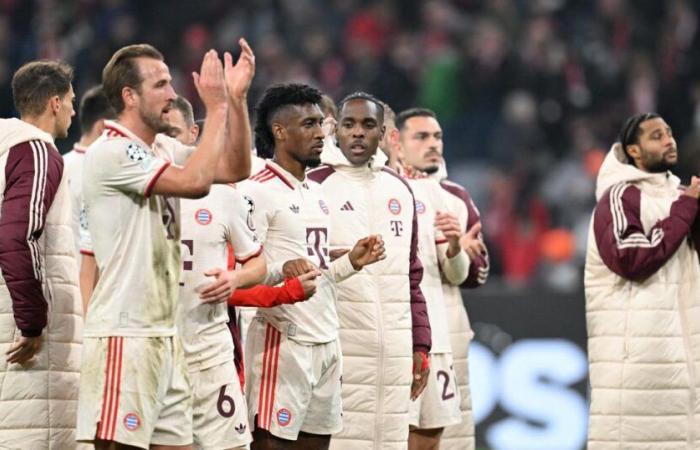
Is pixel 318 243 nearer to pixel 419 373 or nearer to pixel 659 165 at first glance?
pixel 419 373

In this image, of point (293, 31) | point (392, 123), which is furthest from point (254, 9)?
point (392, 123)

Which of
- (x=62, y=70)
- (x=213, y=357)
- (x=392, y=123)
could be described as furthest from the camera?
(x=392, y=123)

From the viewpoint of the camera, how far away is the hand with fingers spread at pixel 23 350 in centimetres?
609

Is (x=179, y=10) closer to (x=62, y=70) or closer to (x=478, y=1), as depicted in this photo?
(x=478, y=1)

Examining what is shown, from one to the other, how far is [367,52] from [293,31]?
0.96 metres

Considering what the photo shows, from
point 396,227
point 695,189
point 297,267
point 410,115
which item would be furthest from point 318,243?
point 410,115

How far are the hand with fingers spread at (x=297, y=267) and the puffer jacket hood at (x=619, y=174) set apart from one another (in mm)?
2417

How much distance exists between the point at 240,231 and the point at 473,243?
263 cm

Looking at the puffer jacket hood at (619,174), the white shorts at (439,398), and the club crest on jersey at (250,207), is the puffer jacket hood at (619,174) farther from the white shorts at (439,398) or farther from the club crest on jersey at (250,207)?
the club crest on jersey at (250,207)

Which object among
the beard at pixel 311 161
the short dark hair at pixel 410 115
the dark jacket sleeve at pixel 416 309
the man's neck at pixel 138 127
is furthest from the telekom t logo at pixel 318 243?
the short dark hair at pixel 410 115

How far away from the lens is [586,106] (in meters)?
15.2

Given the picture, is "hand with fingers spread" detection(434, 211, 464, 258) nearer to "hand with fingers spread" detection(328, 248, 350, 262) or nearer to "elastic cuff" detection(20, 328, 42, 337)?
"hand with fingers spread" detection(328, 248, 350, 262)

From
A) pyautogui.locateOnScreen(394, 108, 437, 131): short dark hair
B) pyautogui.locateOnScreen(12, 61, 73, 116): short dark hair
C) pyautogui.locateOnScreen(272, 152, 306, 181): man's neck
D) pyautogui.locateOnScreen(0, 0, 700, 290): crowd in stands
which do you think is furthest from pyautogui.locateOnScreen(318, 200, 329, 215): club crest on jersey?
pyautogui.locateOnScreen(0, 0, 700, 290): crowd in stands

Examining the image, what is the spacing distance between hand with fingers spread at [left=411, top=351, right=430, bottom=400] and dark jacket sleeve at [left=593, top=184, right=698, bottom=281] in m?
1.17
